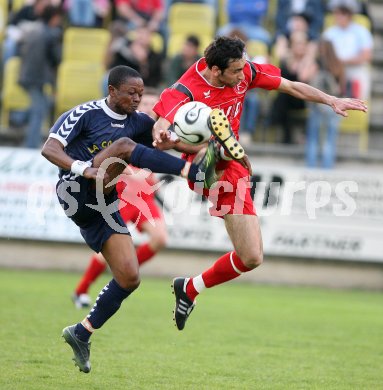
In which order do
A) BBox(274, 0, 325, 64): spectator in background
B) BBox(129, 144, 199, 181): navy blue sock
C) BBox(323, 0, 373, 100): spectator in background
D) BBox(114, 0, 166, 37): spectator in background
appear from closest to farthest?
BBox(129, 144, 199, 181): navy blue sock, BBox(323, 0, 373, 100): spectator in background, BBox(274, 0, 325, 64): spectator in background, BBox(114, 0, 166, 37): spectator in background

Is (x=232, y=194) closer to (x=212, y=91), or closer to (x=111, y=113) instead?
(x=212, y=91)

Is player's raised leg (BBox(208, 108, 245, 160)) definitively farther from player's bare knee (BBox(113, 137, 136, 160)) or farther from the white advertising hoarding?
the white advertising hoarding

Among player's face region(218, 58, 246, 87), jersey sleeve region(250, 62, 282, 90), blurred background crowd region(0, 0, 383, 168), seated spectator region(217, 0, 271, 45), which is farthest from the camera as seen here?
seated spectator region(217, 0, 271, 45)

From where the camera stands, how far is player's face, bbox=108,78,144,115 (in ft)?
22.9

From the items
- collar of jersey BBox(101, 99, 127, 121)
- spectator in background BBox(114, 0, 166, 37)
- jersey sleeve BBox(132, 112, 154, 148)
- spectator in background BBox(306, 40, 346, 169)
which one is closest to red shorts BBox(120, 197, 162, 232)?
jersey sleeve BBox(132, 112, 154, 148)

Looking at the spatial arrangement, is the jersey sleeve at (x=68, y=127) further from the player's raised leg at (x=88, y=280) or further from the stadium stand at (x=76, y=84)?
the stadium stand at (x=76, y=84)

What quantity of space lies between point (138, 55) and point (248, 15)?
2466 mm

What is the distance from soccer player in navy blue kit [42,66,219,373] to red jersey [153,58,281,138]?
0.25 m

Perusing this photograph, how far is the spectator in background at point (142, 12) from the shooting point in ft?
54.1

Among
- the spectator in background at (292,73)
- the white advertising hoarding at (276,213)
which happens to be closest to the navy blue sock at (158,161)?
the white advertising hoarding at (276,213)

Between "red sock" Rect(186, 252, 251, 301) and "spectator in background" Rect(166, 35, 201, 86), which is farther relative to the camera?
"spectator in background" Rect(166, 35, 201, 86)

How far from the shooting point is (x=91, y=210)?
282 inches

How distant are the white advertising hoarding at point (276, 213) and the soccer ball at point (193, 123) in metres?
7.86

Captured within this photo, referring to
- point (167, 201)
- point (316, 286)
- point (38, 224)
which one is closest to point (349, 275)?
point (316, 286)
